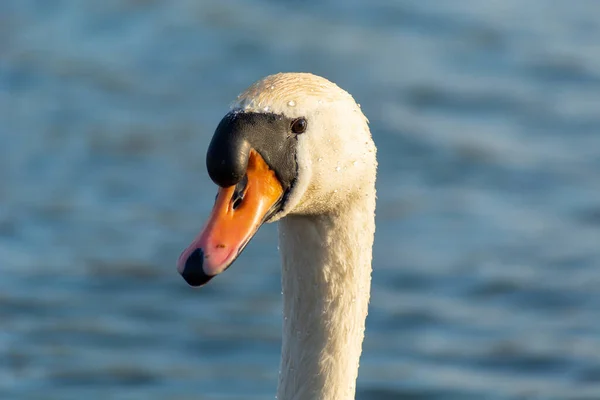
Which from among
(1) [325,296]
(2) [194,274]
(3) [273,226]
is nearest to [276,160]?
(2) [194,274]

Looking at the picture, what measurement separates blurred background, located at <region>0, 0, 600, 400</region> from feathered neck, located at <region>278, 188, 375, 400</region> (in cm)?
352

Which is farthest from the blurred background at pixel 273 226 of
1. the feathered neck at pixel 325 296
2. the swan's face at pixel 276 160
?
the swan's face at pixel 276 160

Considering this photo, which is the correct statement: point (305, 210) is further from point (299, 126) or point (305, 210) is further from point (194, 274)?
point (194, 274)

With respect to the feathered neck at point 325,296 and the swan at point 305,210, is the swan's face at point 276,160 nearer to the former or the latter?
the swan at point 305,210

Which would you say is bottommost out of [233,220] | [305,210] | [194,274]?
[194,274]

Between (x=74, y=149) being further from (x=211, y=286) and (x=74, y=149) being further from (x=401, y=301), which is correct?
(x=401, y=301)

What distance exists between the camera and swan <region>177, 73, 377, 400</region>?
4.52 m

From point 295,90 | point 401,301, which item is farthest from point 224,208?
point 401,301

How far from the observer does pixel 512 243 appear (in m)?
10.8

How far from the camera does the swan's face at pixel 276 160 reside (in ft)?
14.7

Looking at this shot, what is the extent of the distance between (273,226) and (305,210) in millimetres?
6097

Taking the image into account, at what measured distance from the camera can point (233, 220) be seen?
4570 millimetres

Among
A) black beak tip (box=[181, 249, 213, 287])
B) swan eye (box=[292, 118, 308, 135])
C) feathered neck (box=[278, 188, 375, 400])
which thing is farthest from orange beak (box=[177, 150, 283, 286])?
feathered neck (box=[278, 188, 375, 400])

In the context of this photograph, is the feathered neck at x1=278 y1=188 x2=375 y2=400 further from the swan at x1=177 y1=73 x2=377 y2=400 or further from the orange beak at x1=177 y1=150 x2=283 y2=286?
the orange beak at x1=177 y1=150 x2=283 y2=286
